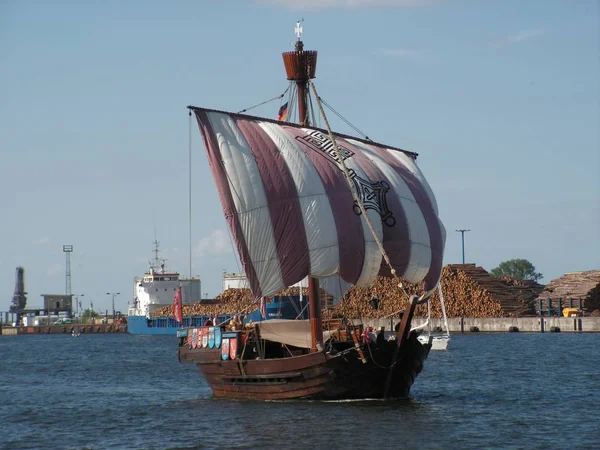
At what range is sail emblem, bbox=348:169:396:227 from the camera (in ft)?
123

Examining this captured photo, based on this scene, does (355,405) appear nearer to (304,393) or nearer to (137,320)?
(304,393)

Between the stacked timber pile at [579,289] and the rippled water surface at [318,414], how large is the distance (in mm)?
44817

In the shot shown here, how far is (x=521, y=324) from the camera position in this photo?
94.7 metres

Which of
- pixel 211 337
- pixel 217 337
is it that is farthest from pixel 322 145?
pixel 211 337

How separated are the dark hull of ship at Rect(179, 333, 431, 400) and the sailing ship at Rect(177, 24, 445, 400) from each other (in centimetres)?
5

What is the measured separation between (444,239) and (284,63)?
29.2ft

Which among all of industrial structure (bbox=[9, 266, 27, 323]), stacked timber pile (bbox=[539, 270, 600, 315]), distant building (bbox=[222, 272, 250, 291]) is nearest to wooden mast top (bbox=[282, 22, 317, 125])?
stacked timber pile (bbox=[539, 270, 600, 315])

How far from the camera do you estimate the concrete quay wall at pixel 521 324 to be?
8869cm

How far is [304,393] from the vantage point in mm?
34125

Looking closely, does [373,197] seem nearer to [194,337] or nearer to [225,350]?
[225,350]

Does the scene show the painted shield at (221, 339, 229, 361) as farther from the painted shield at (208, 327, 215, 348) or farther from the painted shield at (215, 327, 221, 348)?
the painted shield at (208, 327, 215, 348)

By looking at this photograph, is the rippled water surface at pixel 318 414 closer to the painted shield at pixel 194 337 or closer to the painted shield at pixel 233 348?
the painted shield at pixel 233 348

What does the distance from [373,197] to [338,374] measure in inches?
285

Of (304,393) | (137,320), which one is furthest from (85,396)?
(137,320)
